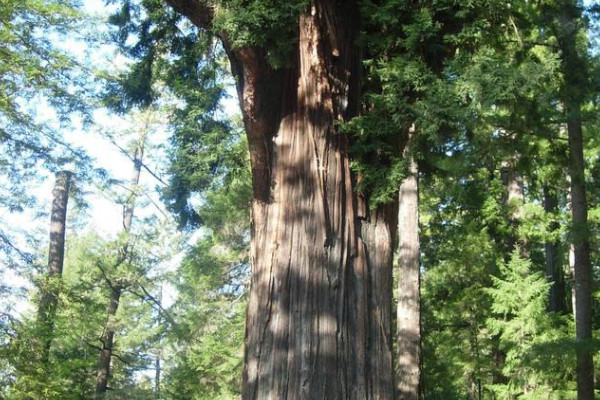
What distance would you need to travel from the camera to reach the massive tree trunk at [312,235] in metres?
4.47

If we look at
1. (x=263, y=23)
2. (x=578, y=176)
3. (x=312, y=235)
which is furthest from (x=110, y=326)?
(x=263, y=23)

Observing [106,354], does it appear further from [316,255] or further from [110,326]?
[316,255]

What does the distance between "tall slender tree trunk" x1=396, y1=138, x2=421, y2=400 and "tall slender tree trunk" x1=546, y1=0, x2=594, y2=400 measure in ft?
7.68

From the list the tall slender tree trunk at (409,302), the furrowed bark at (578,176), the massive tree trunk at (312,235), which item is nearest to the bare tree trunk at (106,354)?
the tall slender tree trunk at (409,302)

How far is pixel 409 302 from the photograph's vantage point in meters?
9.87

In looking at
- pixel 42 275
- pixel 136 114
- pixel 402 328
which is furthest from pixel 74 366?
pixel 136 114

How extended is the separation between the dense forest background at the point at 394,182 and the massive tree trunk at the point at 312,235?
207mm

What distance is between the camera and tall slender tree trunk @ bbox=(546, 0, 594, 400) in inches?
343

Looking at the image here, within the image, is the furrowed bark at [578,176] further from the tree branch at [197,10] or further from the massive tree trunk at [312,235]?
the tree branch at [197,10]

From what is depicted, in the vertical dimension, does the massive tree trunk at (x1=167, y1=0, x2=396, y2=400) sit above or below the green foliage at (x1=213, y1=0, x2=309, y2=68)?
below

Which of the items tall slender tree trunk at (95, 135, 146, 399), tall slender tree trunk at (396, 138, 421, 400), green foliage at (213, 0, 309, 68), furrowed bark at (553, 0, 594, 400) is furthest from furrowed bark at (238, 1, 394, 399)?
tall slender tree trunk at (95, 135, 146, 399)

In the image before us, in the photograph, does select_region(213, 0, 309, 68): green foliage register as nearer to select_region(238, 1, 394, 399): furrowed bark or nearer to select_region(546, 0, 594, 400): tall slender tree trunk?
select_region(238, 1, 394, 399): furrowed bark

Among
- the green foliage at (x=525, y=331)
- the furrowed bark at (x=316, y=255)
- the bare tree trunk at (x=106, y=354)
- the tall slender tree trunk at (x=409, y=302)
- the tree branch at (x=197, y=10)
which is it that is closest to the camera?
the furrowed bark at (x=316, y=255)

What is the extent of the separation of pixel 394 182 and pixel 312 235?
2.55 ft
